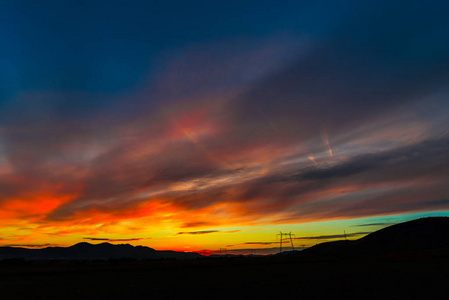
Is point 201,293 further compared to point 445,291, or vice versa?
point 201,293

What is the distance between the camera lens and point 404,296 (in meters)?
31.7

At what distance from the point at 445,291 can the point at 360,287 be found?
8892 millimetres

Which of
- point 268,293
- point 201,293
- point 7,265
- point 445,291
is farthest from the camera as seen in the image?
point 7,265

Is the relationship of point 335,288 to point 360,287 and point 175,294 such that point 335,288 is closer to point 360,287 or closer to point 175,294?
point 360,287

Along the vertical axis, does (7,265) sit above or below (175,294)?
above

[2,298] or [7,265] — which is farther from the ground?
[7,265]

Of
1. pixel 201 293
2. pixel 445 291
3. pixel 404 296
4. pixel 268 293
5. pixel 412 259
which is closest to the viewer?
pixel 404 296

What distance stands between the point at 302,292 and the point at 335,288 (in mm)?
5667

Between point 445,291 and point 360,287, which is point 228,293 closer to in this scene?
point 360,287

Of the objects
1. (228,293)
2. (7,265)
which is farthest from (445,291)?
(7,265)

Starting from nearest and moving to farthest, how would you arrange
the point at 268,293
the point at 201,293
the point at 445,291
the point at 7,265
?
the point at 445,291 < the point at 268,293 < the point at 201,293 < the point at 7,265

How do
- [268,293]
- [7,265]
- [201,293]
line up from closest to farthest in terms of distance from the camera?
[268,293]
[201,293]
[7,265]

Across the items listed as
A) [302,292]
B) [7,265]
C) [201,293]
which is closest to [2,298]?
[201,293]

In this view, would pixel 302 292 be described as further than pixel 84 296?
No
